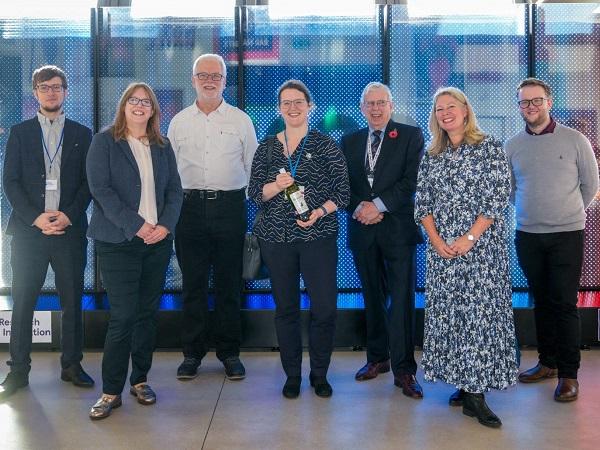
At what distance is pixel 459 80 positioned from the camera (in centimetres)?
519

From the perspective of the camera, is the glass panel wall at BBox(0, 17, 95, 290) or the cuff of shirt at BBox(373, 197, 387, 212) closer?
the cuff of shirt at BBox(373, 197, 387, 212)

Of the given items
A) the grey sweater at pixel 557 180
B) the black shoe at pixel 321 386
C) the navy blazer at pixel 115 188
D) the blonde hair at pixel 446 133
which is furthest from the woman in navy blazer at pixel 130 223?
the grey sweater at pixel 557 180

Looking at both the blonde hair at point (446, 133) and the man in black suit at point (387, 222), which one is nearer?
the blonde hair at point (446, 133)

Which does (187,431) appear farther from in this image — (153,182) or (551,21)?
(551,21)

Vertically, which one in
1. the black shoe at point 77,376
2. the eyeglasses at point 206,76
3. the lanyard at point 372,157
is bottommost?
the black shoe at point 77,376

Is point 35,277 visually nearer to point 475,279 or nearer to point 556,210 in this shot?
point 475,279

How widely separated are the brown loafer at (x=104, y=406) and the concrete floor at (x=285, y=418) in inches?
1.7

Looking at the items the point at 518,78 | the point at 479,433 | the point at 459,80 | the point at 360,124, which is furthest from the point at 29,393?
the point at 518,78

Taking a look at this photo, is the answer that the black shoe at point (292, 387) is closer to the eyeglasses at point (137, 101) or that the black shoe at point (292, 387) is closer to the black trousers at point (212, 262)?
the black trousers at point (212, 262)

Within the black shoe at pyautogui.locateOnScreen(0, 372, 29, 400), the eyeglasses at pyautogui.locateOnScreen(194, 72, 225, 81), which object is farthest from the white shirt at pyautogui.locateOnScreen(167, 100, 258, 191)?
the black shoe at pyautogui.locateOnScreen(0, 372, 29, 400)

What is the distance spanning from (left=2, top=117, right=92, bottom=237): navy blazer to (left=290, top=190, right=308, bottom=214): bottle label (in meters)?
1.31

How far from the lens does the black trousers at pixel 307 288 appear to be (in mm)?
3838

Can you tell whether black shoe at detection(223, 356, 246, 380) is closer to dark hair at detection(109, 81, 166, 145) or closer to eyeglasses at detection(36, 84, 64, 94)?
dark hair at detection(109, 81, 166, 145)

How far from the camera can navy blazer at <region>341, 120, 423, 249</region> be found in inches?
157
